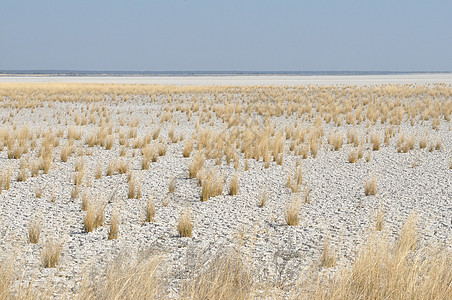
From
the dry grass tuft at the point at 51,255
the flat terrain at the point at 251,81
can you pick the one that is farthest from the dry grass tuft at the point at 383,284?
the flat terrain at the point at 251,81

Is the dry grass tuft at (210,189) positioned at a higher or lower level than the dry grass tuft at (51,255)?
lower

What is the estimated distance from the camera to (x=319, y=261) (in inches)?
181

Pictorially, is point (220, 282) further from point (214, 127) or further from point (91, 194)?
point (214, 127)

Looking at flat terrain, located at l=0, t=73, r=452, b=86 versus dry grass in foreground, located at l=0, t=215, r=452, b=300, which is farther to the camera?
flat terrain, located at l=0, t=73, r=452, b=86

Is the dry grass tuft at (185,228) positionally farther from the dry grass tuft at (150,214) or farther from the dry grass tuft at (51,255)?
the dry grass tuft at (51,255)

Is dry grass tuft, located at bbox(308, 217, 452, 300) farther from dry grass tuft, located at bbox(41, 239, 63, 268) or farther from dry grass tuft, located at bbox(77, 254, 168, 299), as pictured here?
dry grass tuft, located at bbox(41, 239, 63, 268)

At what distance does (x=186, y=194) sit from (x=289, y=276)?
3720 mm

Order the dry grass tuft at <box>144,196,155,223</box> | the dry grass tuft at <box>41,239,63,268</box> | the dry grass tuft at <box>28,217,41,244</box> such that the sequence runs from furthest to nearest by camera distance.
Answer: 1. the dry grass tuft at <box>144,196,155,223</box>
2. the dry grass tuft at <box>28,217,41,244</box>
3. the dry grass tuft at <box>41,239,63,268</box>

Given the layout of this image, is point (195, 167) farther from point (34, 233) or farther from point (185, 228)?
point (34, 233)

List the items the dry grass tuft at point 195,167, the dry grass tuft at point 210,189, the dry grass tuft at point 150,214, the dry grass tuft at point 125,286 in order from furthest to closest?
the dry grass tuft at point 195,167 → the dry grass tuft at point 210,189 → the dry grass tuft at point 150,214 → the dry grass tuft at point 125,286

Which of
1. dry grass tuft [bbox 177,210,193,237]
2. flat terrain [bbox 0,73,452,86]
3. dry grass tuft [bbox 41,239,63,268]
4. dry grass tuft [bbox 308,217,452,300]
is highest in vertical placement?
dry grass tuft [bbox 308,217,452,300]

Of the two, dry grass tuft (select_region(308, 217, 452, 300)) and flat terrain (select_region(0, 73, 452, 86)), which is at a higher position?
dry grass tuft (select_region(308, 217, 452, 300))

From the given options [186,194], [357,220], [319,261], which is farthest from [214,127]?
[319,261]

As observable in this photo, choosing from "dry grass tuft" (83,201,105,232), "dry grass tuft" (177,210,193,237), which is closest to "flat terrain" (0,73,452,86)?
"dry grass tuft" (83,201,105,232)
